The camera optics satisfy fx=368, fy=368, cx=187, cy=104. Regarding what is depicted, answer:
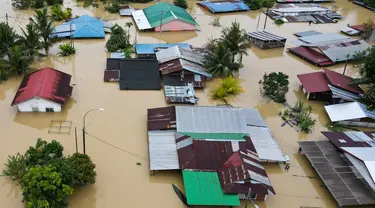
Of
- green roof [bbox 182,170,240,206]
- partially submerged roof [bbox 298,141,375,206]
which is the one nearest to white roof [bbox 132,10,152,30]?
partially submerged roof [bbox 298,141,375,206]

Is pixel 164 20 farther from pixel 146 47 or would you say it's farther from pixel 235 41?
pixel 235 41

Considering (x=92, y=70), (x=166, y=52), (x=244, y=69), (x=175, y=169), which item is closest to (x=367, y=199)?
(x=175, y=169)

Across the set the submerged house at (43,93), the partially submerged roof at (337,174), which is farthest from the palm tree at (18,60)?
the partially submerged roof at (337,174)

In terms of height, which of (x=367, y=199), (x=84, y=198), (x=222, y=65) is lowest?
(x=84, y=198)

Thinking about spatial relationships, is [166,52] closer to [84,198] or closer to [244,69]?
[244,69]

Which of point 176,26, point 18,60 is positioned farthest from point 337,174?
point 176,26
